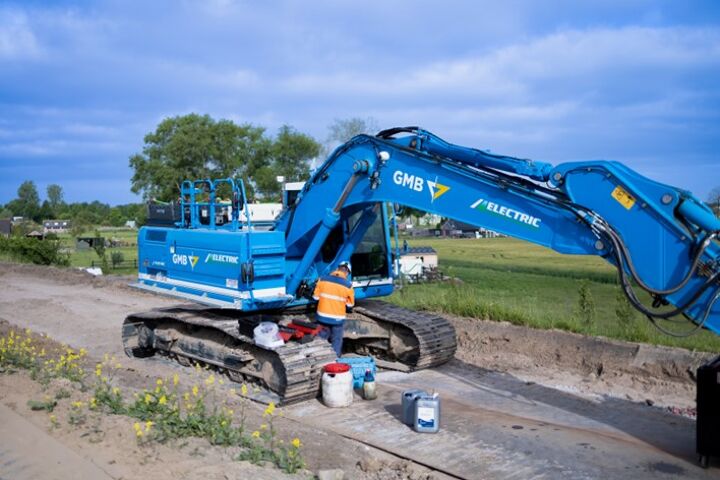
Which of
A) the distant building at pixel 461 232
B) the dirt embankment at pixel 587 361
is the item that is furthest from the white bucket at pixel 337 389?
the distant building at pixel 461 232

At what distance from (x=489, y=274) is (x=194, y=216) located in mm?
22187

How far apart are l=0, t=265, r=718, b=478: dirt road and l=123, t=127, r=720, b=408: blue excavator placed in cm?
67

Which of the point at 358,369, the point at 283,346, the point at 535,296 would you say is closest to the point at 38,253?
the point at 535,296

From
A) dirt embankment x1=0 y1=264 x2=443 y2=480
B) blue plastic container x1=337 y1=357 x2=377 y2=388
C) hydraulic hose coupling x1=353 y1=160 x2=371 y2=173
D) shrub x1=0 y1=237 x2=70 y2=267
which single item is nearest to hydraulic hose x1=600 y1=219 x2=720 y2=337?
dirt embankment x1=0 y1=264 x2=443 y2=480

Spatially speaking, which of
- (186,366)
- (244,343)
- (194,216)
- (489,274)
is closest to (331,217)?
(244,343)

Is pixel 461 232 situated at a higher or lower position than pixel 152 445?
higher

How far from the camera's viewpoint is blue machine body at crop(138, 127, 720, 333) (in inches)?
A: 239

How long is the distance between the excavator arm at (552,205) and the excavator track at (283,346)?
1.35 m

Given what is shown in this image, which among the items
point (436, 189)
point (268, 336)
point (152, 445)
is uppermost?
point (436, 189)

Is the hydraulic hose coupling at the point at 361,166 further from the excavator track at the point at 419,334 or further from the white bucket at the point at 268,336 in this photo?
the excavator track at the point at 419,334

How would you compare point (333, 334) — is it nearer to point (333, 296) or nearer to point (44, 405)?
point (333, 296)

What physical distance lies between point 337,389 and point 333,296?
1423 mm

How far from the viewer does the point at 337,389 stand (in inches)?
334

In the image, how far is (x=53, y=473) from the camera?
546cm
